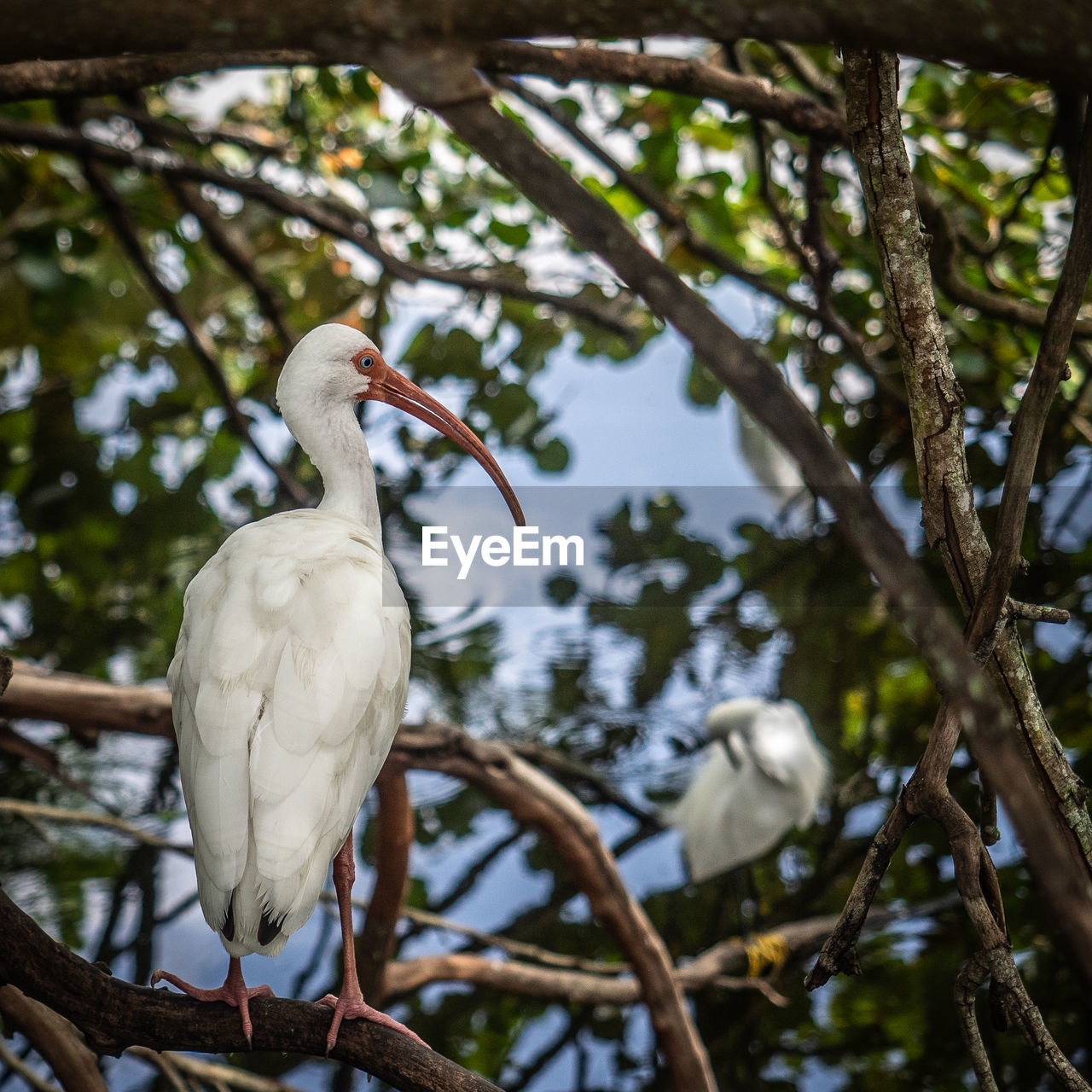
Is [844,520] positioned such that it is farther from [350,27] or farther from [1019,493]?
[350,27]

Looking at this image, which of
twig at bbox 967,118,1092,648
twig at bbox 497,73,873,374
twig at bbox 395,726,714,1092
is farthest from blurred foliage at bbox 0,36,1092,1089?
twig at bbox 967,118,1092,648

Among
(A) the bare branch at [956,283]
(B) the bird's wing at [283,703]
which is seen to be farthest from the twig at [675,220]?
(B) the bird's wing at [283,703]

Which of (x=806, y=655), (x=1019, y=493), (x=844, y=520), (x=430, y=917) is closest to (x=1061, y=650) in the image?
(x=806, y=655)

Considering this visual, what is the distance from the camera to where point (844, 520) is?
1.43ft

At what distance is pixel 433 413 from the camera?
2.86 ft

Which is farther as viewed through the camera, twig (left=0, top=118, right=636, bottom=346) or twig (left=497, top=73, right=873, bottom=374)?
twig (left=0, top=118, right=636, bottom=346)

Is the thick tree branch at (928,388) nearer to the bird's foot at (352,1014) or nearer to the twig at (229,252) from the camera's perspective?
the bird's foot at (352,1014)

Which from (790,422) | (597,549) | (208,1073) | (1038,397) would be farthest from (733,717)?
(790,422)

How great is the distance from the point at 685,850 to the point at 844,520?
1671 mm

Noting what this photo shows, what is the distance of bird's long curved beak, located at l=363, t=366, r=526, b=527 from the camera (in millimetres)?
836

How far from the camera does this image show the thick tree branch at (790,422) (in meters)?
0.39

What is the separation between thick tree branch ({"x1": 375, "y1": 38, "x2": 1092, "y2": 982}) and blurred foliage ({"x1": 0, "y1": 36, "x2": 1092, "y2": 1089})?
3.86 feet

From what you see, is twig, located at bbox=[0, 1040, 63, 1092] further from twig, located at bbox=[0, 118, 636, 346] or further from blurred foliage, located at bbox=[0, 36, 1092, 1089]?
twig, located at bbox=[0, 118, 636, 346]

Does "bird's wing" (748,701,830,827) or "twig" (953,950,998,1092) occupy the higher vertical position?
"bird's wing" (748,701,830,827)
